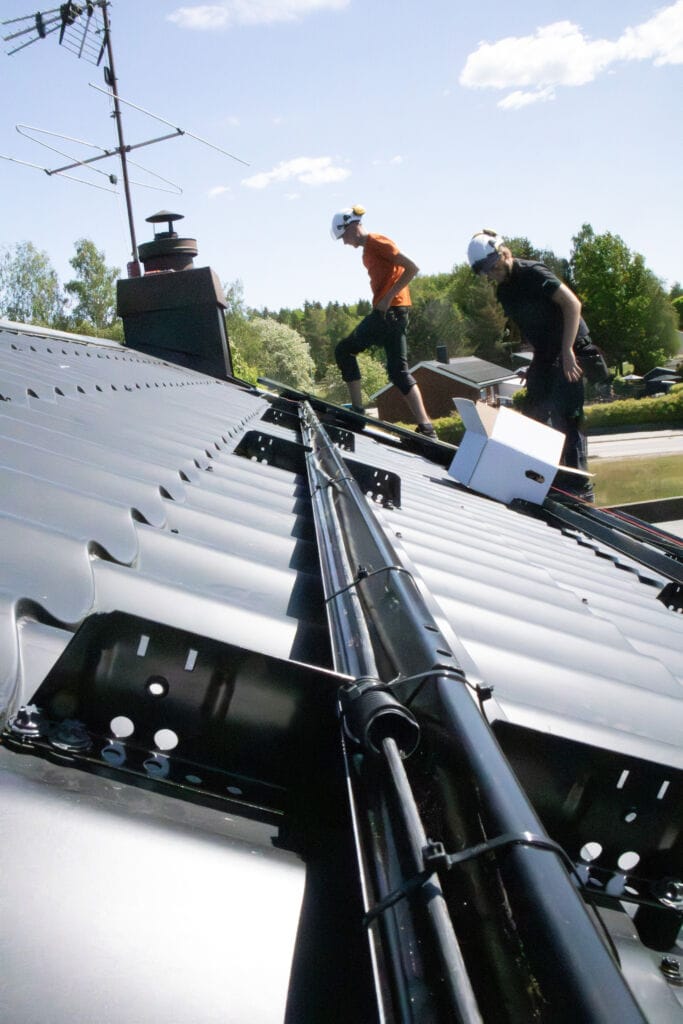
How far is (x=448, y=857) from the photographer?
2.29 ft

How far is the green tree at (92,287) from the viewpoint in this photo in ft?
228

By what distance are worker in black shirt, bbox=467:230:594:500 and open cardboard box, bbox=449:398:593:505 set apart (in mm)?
830

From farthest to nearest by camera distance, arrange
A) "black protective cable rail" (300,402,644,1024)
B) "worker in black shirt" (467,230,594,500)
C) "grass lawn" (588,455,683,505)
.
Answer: "grass lawn" (588,455,683,505)
"worker in black shirt" (467,230,594,500)
"black protective cable rail" (300,402,644,1024)

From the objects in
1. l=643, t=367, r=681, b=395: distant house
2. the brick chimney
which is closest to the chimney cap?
the brick chimney

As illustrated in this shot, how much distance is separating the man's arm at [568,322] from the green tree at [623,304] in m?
71.2

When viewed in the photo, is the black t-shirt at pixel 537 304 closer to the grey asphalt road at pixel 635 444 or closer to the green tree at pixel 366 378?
the grey asphalt road at pixel 635 444

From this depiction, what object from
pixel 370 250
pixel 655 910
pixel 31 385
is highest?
pixel 370 250

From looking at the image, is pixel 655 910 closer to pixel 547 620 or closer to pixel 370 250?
pixel 547 620

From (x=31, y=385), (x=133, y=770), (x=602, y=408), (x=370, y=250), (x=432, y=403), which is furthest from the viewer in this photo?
(x=432, y=403)

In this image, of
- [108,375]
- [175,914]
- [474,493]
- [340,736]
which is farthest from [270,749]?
[474,493]

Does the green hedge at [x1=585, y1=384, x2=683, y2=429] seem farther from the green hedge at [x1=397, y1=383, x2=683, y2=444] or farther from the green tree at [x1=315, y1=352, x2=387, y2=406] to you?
the green tree at [x1=315, y1=352, x2=387, y2=406]

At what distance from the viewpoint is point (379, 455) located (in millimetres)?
6051

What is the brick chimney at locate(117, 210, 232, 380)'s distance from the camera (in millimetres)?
9531

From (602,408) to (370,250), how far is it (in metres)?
35.4
